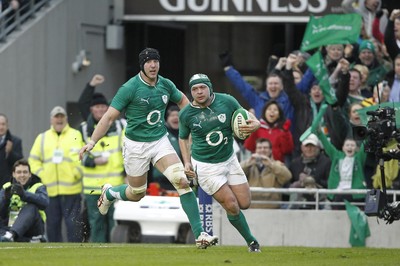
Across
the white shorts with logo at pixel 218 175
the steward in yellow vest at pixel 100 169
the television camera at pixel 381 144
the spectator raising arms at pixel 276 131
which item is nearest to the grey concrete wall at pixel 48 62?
the steward in yellow vest at pixel 100 169

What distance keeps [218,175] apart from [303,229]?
489cm

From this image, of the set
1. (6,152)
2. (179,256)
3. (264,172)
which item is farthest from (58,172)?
(179,256)

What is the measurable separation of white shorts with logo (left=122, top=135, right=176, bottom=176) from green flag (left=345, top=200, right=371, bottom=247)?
14.4ft

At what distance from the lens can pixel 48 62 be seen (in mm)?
26938

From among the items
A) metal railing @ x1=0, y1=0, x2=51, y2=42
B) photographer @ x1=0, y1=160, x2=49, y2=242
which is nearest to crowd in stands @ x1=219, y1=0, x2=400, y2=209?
photographer @ x1=0, y1=160, x2=49, y2=242

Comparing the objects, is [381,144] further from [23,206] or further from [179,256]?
[23,206]

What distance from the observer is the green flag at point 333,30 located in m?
23.0

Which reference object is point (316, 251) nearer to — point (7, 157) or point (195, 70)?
point (7, 157)

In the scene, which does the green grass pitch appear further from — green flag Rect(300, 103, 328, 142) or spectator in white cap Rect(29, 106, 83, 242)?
spectator in white cap Rect(29, 106, 83, 242)

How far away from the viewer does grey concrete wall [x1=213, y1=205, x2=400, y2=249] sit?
2166 centimetres

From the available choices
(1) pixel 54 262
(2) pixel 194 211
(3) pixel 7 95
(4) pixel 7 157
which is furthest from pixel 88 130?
(1) pixel 54 262

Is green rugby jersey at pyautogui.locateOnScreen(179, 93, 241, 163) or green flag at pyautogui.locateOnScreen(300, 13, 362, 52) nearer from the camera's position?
green rugby jersey at pyautogui.locateOnScreen(179, 93, 241, 163)

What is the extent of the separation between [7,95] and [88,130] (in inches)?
114

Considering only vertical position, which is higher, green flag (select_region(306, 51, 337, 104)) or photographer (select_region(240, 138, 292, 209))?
green flag (select_region(306, 51, 337, 104))
